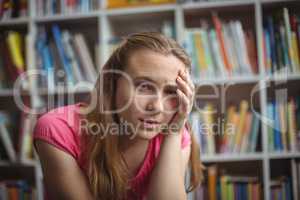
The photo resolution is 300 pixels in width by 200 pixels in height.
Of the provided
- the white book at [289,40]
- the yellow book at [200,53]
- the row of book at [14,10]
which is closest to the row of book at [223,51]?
the yellow book at [200,53]

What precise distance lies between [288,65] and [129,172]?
678 mm

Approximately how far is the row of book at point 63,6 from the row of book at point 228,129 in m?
0.60

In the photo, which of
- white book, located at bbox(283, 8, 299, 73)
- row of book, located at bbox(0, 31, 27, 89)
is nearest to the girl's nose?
white book, located at bbox(283, 8, 299, 73)

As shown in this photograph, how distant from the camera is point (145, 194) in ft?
2.69

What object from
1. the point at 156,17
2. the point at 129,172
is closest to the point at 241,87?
the point at 156,17

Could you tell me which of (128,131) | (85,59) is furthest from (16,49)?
(128,131)

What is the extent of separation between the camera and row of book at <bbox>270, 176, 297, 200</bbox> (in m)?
1.10

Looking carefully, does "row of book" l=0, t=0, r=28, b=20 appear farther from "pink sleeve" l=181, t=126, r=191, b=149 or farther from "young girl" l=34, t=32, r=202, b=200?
"pink sleeve" l=181, t=126, r=191, b=149

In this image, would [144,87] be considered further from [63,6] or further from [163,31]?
[63,6]

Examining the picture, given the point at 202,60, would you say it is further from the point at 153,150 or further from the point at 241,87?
the point at 153,150

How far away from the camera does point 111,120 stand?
847 mm

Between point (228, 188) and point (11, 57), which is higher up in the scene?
point (11, 57)

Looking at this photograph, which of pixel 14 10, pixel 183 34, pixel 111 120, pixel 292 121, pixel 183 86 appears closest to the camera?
pixel 183 86

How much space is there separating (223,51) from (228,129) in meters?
0.29
